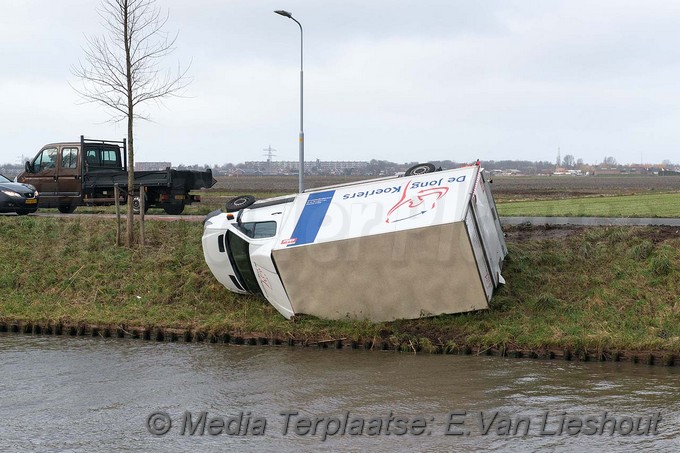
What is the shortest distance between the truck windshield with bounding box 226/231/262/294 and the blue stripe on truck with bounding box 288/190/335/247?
4.26 feet

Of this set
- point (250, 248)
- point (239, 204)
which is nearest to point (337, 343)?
point (250, 248)

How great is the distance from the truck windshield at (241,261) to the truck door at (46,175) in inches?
519

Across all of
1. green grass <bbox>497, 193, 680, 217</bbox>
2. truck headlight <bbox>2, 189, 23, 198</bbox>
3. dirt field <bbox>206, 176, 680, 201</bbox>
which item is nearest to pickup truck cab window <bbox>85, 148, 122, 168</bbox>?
truck headlight <bbox>2, 189, 23, 198</bbox>

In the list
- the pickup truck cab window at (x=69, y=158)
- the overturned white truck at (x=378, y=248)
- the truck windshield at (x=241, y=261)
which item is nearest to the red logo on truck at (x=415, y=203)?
the overturned white truck at (x=378, y=248)

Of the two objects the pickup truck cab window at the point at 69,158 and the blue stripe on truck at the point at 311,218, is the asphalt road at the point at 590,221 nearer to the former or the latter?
the pickup truck cab window at the point at 69,158

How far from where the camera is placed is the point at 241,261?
54.0ft

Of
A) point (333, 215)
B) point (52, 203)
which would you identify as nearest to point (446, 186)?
point (333, 215)

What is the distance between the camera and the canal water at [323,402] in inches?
398

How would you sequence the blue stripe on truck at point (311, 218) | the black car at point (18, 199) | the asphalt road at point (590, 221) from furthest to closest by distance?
1. the black car at point (18, 199)
2. the asphalt road at point (590, 221)
3. the blue stripe on truck at point (311, 218)

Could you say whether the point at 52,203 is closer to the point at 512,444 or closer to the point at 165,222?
the point at 165,222

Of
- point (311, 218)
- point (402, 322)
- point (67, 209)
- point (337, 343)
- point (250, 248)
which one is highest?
point (311, 218)

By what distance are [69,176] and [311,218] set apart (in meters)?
14.6

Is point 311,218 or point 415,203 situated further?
point 311,218

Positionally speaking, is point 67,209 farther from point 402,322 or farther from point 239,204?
point 402,322
